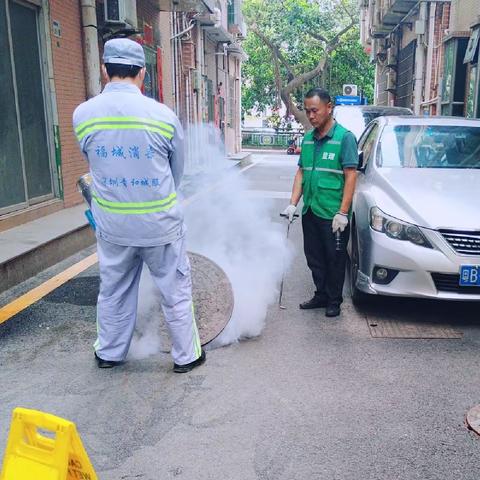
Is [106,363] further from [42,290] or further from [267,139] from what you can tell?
[267,139]

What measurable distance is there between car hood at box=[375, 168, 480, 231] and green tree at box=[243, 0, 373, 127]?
29.0 meters

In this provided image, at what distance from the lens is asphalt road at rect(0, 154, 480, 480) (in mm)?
2705

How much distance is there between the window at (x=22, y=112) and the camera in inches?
282

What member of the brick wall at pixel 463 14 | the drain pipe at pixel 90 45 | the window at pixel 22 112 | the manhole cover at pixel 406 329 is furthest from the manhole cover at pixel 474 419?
the brick wall at pixel 463 14

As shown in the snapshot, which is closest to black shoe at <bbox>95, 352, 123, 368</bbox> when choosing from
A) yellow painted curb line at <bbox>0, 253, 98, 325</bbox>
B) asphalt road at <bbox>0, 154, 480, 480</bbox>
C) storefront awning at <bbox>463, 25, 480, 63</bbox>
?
asphalt road at <bbox>0, 154, 480, 480</bbox>

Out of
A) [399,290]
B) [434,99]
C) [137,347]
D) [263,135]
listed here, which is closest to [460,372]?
[399,290]

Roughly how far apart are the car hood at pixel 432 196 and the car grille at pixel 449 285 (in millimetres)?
369

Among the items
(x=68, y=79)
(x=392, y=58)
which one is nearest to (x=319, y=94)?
(x=68, y=79)

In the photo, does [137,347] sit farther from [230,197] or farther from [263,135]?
[263,135]

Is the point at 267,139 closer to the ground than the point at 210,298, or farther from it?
closer to the ground

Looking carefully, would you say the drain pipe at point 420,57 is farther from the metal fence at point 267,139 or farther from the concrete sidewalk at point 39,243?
the metal fence at point 267,139

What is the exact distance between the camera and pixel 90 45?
9297 millimetres

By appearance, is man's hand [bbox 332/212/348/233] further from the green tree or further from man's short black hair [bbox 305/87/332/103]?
the green tree

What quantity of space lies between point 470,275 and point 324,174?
1335 millimetres
